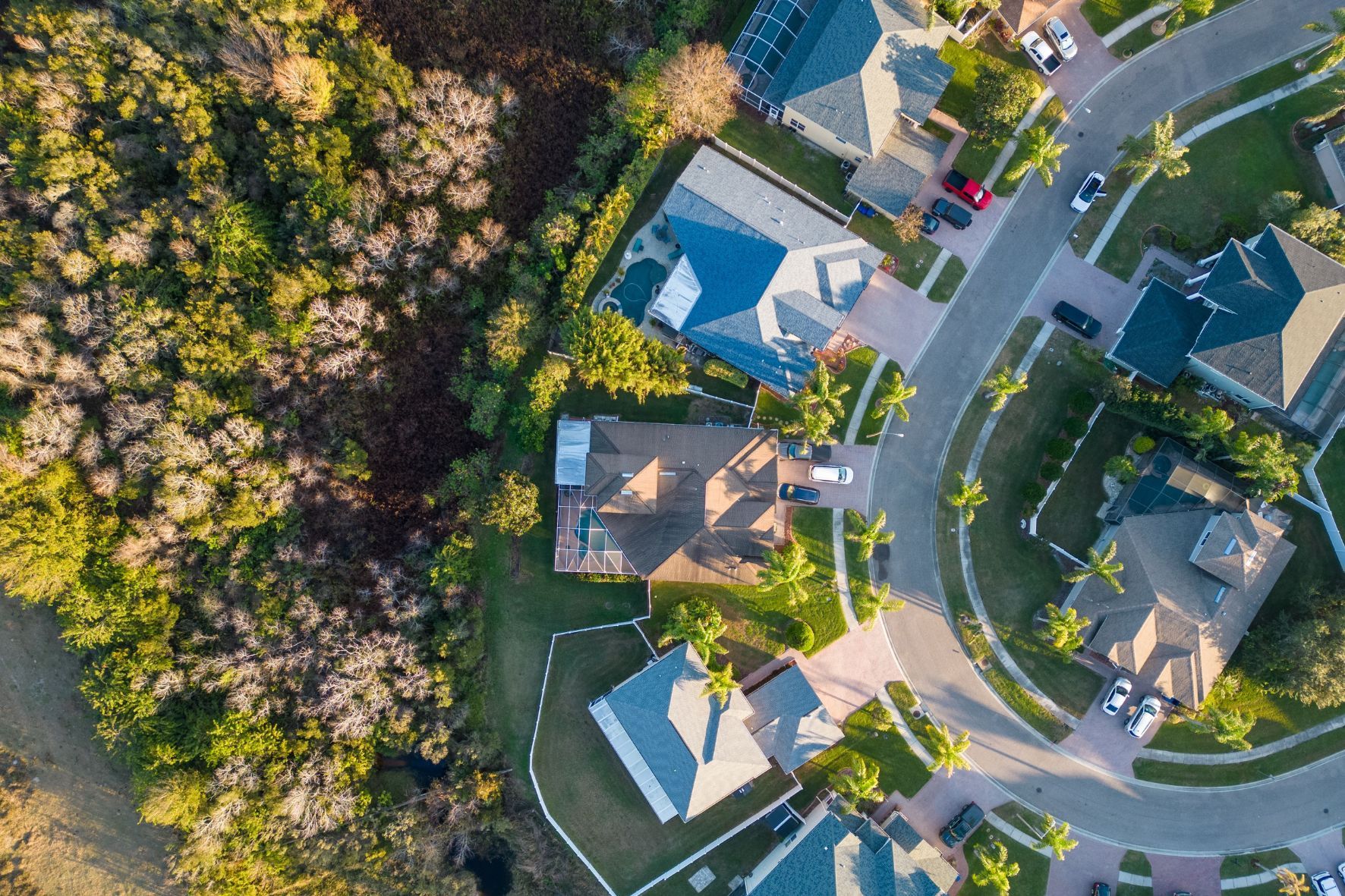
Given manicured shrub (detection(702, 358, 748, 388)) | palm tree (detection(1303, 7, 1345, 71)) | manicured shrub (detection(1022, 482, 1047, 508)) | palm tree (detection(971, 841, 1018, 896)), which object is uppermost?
palm tree (detection(1303, 7, 1345, 71))

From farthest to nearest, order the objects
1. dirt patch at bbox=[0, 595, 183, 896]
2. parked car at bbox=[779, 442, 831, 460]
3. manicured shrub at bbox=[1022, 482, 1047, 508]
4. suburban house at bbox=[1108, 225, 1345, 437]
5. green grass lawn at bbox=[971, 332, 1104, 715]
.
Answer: dirt patch at bbox=[0, 595, 183, 896]
parked car at bbox=[779, 442, 831, 460]
green grass lawn at bbox=[971, 332, 1104, 715]
manicured shrub at bbox=[1022, 482, 1047, 508]
suburban house at bbox=[1108, 225, 1345, 437]

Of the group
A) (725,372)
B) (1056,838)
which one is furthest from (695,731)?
(725,372)

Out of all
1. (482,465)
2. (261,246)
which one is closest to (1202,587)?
(482,465)

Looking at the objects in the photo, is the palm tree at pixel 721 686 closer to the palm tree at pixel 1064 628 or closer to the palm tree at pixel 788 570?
the palm tree at pixel 788 570

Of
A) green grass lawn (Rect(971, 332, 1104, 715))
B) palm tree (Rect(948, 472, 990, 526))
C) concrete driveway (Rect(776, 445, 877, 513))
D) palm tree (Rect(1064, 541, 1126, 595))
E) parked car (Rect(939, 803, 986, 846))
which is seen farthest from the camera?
concrete driveway (Rect(776, 445, 877, 513))

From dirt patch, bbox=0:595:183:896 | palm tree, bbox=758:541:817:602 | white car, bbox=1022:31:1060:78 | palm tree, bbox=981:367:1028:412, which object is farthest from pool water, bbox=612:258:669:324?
dirt patch, bbox=0:595:183:896

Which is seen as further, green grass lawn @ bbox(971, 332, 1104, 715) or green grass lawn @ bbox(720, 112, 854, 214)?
green grass lawn @ bbox(720, 112, 854, 214)

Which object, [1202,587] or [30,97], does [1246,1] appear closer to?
[1202,587]

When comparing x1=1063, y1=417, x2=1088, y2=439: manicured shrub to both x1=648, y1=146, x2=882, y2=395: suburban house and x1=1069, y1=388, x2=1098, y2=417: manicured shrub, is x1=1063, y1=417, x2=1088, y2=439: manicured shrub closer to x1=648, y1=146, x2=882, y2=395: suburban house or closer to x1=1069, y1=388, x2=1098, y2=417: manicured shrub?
x1=1069, y1=388, x2=1098, y2=417: manicured shrub

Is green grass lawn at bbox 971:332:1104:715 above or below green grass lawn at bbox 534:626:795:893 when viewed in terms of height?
above
